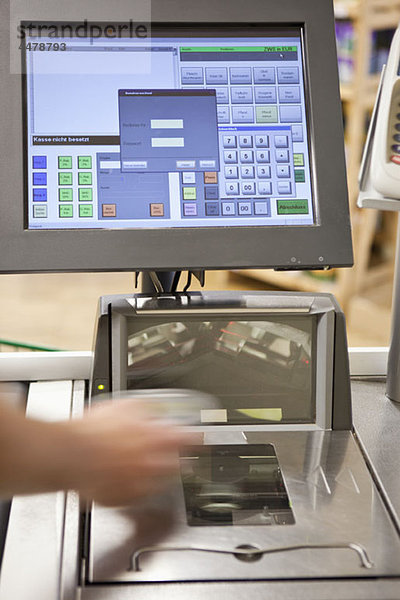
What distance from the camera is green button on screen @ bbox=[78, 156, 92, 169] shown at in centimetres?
100

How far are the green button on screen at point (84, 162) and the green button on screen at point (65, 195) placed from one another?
34mm

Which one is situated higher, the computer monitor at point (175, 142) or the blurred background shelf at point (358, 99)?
the blurred background shelf at point (358, 99)

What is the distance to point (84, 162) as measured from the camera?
1002 millimetres

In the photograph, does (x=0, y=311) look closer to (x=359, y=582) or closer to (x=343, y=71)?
(x=343, y=71)

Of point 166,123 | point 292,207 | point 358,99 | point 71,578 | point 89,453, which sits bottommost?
point 71,578

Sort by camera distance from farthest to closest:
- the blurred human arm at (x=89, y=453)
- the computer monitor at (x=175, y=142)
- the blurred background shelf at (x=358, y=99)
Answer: the blurred background shelf at (x=358, y=99) < the computer monitor at (x=175, y=142) < the blurred human arm at (x=89, y=453)

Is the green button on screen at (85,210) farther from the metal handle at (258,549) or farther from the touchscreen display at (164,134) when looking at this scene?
the metal handle at (258,549)

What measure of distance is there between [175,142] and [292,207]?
170 millimetres

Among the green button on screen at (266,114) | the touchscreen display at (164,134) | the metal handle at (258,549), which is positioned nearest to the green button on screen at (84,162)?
the touchscreen display at (164,134)

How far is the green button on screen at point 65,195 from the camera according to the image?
996 mm

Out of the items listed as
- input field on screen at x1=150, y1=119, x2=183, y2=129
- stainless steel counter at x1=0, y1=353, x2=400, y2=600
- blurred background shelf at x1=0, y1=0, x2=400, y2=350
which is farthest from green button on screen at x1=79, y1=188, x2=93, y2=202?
blurred background shelf at x1=0, y1=0, x2=400, y2=350

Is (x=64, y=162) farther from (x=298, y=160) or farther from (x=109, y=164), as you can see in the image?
(x=298, y=160)

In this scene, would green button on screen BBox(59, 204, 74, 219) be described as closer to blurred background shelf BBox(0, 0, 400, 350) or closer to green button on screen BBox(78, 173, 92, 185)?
green button on screen BBox(78, 173, 92, 185)

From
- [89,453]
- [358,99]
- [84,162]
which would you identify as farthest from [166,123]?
[358,99]
